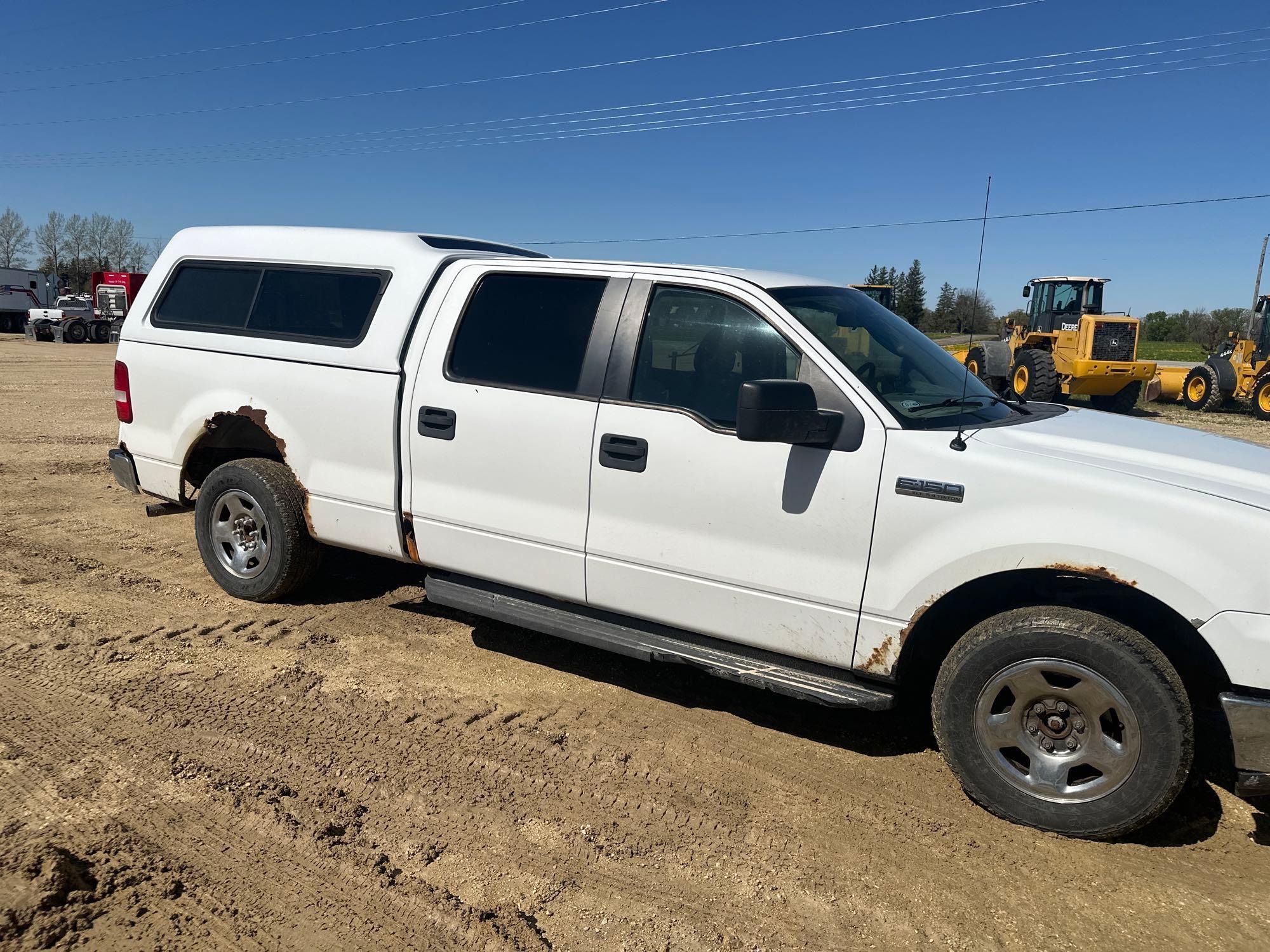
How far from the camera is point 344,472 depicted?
4.77m

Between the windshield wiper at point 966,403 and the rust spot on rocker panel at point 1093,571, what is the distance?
863mm

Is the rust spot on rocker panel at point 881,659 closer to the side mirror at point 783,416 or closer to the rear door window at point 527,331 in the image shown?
the side mirror at point 783,416

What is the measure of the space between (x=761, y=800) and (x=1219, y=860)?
1.67 metres

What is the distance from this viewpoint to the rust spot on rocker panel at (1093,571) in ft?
9.94

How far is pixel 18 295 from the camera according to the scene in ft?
144

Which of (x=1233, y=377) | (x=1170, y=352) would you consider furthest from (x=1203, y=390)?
(x=1170, y=352)

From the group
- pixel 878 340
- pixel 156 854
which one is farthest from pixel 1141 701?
pixel 156 854

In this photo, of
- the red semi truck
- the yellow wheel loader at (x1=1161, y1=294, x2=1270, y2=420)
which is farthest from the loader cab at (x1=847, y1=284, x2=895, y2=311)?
the red semi truck

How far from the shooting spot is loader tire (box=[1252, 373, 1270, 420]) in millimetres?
19656

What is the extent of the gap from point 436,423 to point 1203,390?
22.2 meters

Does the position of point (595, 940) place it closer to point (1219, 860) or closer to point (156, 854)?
point (156, 854)

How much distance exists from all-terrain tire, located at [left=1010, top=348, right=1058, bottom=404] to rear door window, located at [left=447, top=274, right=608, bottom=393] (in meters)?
14.7

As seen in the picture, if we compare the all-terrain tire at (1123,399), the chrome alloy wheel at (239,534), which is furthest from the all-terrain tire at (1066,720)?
the all-terrain tire at (1123,399)

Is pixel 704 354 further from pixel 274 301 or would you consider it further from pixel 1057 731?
pixel 274 301
